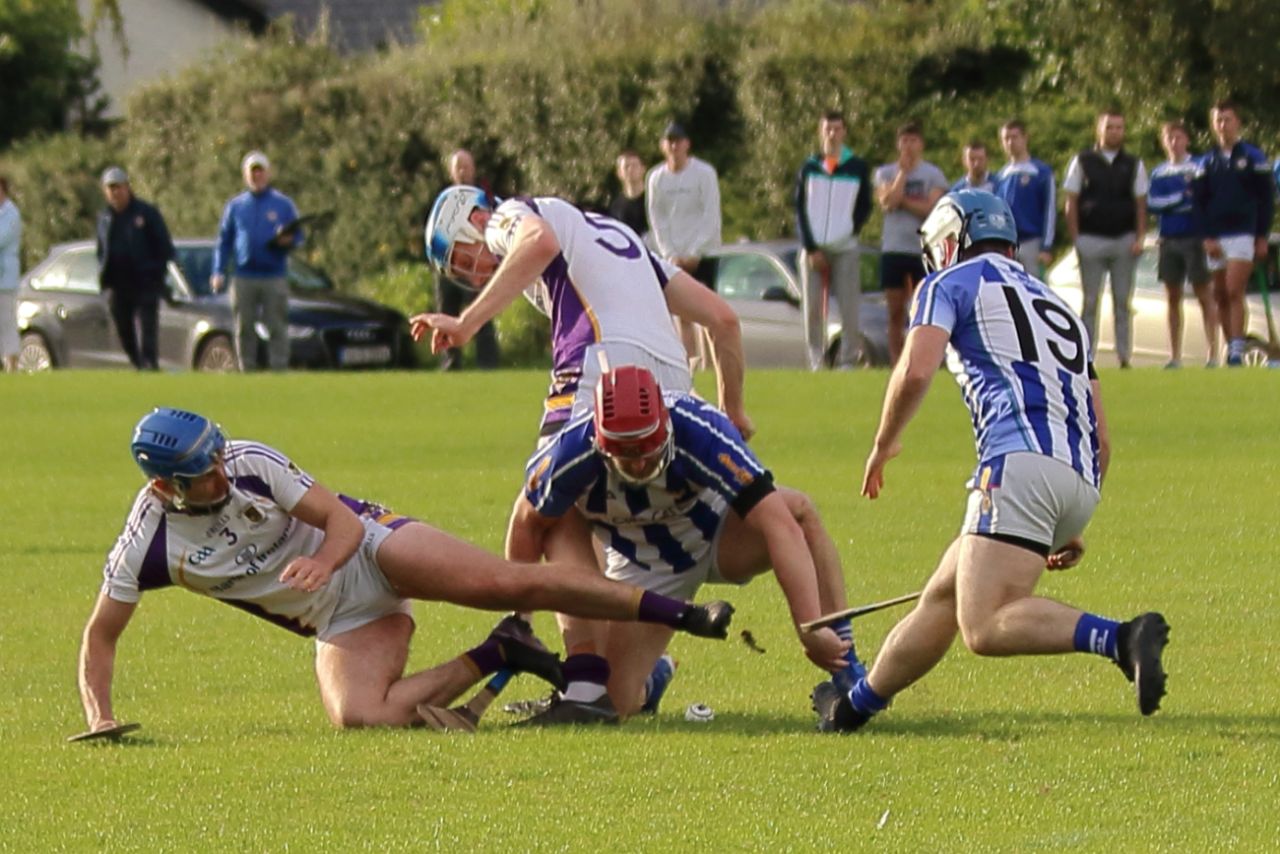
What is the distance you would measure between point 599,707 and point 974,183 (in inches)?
497

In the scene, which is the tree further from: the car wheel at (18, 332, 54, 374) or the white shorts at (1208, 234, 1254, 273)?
the white shorts at (1208, 234, 1254, 273)

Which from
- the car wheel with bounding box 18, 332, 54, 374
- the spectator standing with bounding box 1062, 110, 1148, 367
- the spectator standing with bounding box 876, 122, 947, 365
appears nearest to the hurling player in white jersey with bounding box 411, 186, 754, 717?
the spectator standing with bounding box 876, 122, 947, 365

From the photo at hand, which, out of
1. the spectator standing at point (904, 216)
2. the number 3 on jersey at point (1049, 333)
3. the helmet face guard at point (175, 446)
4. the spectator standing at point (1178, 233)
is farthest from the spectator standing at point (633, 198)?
the number 3 on jersey at point (1049, 333)

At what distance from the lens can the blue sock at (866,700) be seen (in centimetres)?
787

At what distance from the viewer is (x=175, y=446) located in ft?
26.5

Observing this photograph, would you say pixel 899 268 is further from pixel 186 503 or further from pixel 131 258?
pixel 186 503

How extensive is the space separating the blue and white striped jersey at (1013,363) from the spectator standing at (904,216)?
12794 millimetres

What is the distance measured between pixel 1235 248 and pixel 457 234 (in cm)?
1239

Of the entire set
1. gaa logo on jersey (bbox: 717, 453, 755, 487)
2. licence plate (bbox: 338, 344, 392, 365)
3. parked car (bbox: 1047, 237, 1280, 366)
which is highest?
gaa logo on jersey (bbox: 717, 453, 755, 487)

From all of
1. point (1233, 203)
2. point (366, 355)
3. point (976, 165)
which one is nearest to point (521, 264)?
point (976, 165)

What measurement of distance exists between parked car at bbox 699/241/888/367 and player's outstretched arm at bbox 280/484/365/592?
53.7 feet

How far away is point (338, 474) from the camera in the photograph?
1659cm

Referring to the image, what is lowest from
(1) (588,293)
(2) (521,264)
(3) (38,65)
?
(1) (588,293)

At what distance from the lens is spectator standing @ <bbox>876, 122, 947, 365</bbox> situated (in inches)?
816
